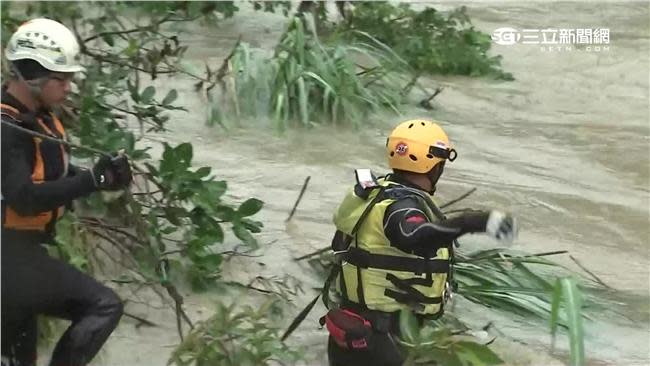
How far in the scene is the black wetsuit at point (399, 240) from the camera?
11.2 ft

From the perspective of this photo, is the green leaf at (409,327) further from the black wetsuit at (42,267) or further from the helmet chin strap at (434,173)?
the black wetsuit at (42,267)

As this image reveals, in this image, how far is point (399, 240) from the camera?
3508 mm

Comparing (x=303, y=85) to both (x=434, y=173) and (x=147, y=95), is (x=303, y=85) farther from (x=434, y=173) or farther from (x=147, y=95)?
(x=434, y=173)

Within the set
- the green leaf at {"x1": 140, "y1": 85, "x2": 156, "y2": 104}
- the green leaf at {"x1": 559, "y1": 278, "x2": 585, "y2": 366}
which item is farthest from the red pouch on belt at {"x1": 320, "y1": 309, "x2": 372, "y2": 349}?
the green leaf at {"x1": 140, "y1": 85, "x2": 156, "y2": 104}

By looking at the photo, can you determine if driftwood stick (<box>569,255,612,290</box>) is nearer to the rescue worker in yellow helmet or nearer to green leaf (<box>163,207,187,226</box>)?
the rescue worker in yellow helmet

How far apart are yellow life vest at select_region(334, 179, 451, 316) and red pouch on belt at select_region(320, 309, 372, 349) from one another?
6 centimetres

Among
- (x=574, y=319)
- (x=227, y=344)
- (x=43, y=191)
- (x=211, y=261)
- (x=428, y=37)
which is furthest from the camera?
(x=428, y=37)

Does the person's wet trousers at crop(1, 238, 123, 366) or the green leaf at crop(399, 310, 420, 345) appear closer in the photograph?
the person's wet trousers at crop(1, 238, 123, 366)

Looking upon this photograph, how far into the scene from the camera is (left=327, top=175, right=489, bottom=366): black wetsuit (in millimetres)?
3410

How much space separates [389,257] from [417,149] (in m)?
0.42

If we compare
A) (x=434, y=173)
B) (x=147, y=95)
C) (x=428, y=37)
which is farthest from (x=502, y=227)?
(x=428, y=37)

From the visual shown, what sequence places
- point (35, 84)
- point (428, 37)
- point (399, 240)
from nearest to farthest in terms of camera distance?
1. point (35, 84)
2. point (399, 240)
3. point (428, 37)

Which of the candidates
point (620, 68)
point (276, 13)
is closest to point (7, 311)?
point (276, 13)

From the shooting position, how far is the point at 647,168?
269 inches
